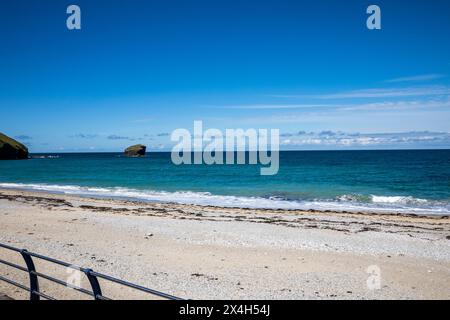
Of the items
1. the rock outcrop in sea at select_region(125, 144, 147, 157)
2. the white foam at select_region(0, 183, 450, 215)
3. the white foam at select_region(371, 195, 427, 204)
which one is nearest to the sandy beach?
the white foam at select_region(0, 183, 450, 215)

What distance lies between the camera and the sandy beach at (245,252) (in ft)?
29.4

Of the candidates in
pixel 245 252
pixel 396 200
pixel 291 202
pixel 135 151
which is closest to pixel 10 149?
pixel 135 151

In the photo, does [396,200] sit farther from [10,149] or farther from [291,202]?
[10,149]

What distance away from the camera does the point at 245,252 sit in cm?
1259

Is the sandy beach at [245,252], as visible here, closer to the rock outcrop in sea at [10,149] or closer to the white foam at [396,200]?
the white foam at [396,200]

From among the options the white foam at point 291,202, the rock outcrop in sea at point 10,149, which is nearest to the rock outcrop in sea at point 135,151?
the rock outcrop in sea at point 10,149

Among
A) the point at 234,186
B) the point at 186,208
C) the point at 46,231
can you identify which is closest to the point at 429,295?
the point at 46,231

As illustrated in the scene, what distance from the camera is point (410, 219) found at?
2164 cm

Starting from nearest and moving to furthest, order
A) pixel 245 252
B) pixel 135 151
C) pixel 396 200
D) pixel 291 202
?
pixel 245 252, pixel 291 202, pixel 396 200, pixel 135 151

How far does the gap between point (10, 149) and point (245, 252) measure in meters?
129

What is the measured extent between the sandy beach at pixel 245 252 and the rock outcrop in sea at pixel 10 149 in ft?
369
